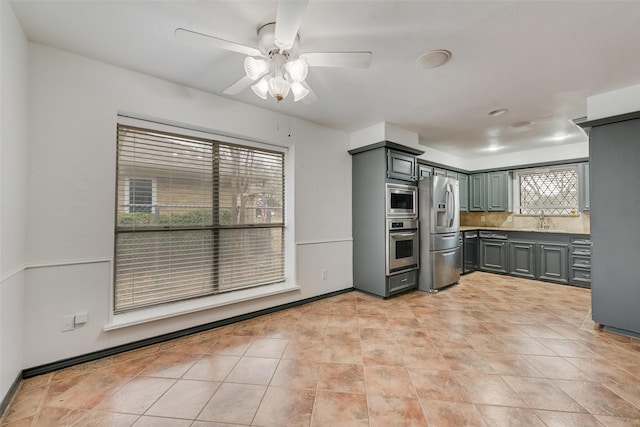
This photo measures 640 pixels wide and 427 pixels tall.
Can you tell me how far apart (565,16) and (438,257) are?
304cm

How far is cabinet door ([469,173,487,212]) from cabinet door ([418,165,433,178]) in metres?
1.72

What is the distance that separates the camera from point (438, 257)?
158 inches

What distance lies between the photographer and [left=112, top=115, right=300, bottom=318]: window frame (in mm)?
2336

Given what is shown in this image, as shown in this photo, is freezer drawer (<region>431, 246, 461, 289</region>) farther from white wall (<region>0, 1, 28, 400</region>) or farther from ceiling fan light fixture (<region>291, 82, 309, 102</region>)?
white wall (<region>0, 1, 28, 400</region>)

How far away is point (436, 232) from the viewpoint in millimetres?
3992

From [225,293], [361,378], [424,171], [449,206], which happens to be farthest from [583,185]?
[225,293]

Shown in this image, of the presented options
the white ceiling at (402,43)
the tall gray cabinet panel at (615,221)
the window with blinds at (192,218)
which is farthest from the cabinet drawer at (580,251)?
the window with blinds at (192,218)

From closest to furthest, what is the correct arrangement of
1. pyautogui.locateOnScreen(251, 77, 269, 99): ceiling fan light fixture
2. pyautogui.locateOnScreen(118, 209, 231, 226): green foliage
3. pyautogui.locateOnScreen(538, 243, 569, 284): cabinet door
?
pyautogui.locateOnScreen(251, 77, 269, 99): ceiling fan light fixture, pyautogui.locateOnScreen(118, 209, 231, 226): green foliage, pyautogui.locateOnScreen(538, 243, 569, 284): cabinet door

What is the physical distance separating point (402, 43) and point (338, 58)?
0.62 m

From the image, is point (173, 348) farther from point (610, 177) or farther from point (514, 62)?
point (610, 177)

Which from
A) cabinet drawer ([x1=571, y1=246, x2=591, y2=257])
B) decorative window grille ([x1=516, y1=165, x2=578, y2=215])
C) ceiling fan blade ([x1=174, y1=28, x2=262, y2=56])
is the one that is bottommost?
cabinet drawer ([x1=571, y1=246, x2=591, y2=257])

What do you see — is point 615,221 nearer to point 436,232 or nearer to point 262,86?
point 436,232

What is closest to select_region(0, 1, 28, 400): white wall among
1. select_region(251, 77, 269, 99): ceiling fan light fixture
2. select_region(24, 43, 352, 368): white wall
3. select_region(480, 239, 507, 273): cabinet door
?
select_region(24, 43, 352, 368): white wall

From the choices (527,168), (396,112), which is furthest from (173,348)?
(527,168)
